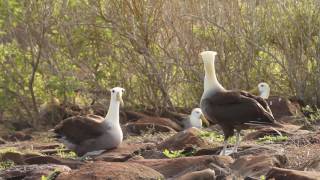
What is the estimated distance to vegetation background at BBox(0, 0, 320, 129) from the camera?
499 inches

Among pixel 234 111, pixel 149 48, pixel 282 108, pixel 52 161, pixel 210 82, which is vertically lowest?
pixel 282 108

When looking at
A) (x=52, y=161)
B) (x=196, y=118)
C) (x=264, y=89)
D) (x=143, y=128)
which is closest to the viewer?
(x=52, y=161)

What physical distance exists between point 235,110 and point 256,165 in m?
1.39

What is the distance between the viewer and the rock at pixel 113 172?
19.5 feet

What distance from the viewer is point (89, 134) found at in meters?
8.60

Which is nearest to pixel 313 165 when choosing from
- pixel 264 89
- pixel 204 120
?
pixel 264 89

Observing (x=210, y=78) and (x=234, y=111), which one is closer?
(x=234, y=111)

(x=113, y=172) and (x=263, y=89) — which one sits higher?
(x=113, y=172)

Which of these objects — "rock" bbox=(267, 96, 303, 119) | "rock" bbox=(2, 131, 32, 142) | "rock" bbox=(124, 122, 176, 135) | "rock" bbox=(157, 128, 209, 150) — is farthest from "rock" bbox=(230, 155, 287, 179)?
"rock" bbox=(2, 131, 32, 142)

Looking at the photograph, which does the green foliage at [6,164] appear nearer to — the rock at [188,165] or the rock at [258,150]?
the rock at [188,165]

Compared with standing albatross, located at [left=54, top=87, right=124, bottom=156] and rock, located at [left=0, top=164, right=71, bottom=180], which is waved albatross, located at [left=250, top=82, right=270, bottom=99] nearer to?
standing albatross, located at [left=54, top=87, right=124, bottom=156]

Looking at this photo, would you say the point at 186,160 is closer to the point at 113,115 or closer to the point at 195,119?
the point at 113,115

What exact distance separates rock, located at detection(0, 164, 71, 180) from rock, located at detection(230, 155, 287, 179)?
1.51m

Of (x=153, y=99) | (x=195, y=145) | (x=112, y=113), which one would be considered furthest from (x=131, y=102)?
(x=195, y=145)
